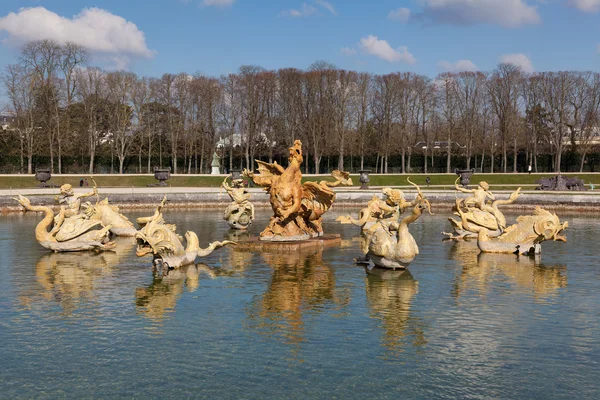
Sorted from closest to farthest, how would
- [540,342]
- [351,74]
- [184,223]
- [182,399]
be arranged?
[182,399], [540,342], [184,223], [351,74]

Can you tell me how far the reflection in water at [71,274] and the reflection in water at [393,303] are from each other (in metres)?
5.65

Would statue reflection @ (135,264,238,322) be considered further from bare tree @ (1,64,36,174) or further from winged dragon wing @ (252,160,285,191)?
bare tree @ (1,64,36,174)

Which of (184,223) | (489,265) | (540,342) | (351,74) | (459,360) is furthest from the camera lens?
(351,74)

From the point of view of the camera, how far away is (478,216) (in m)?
21.3

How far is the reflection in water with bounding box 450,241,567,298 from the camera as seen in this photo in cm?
1461

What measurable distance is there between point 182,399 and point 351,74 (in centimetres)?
6081

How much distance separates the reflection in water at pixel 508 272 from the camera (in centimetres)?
1461

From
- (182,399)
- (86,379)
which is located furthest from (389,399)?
(86,379)

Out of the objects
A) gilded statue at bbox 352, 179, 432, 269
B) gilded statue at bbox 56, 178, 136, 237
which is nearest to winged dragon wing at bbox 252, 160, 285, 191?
gilded statue at bbox 56, 178, 136, 237

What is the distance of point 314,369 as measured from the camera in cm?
937

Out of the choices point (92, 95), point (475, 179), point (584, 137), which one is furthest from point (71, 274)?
point (584, 137)

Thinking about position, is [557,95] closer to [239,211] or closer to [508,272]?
[239,211]

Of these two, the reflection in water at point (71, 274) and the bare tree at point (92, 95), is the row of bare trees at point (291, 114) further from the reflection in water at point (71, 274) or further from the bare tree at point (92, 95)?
the reflection in water at point (71, 274)

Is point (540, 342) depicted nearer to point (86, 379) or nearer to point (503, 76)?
point (86, 379)
